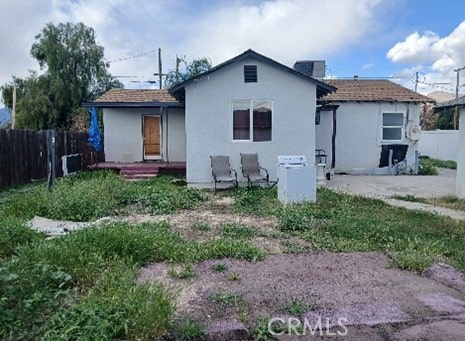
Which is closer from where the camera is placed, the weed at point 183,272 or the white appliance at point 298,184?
the weed at point 183,272

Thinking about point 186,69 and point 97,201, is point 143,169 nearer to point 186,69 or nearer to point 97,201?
point 97,201

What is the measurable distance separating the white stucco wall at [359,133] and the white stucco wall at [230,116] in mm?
4664

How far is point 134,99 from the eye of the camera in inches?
632

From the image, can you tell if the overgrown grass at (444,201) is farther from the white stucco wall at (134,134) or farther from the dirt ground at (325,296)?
the white stucco wall at (134,134)

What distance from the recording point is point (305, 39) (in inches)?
657

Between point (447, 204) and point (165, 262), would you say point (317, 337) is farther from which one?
point (447, 204)

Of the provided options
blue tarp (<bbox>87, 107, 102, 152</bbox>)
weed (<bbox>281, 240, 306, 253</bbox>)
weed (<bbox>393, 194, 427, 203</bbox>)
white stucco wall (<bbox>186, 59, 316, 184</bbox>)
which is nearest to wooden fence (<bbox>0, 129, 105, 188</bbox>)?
blue tarp (<bbox>87, 107, 102, 152</bbox>)

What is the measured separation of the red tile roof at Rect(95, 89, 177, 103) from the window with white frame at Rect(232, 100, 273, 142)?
4.57 meters

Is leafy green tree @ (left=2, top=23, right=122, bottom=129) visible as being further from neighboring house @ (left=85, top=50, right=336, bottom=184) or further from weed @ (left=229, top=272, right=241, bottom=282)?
weed @ (left=229, top=272, right=241, bottom=282)

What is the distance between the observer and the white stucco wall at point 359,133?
647 inches

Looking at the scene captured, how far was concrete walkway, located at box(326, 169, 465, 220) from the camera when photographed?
8.84m

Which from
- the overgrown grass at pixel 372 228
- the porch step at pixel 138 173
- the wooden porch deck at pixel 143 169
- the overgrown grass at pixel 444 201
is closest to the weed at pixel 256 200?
the overgrown grass at pixel 372 228

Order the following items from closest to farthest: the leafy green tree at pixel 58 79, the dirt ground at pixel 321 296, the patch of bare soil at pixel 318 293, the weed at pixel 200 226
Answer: the dirt ground at pixel 321 296, the patch of bare soil at pixel 318 293, the weed at pixel 200 226, the leafy green tree at pixel 58 79

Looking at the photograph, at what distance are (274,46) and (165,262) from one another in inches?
656
